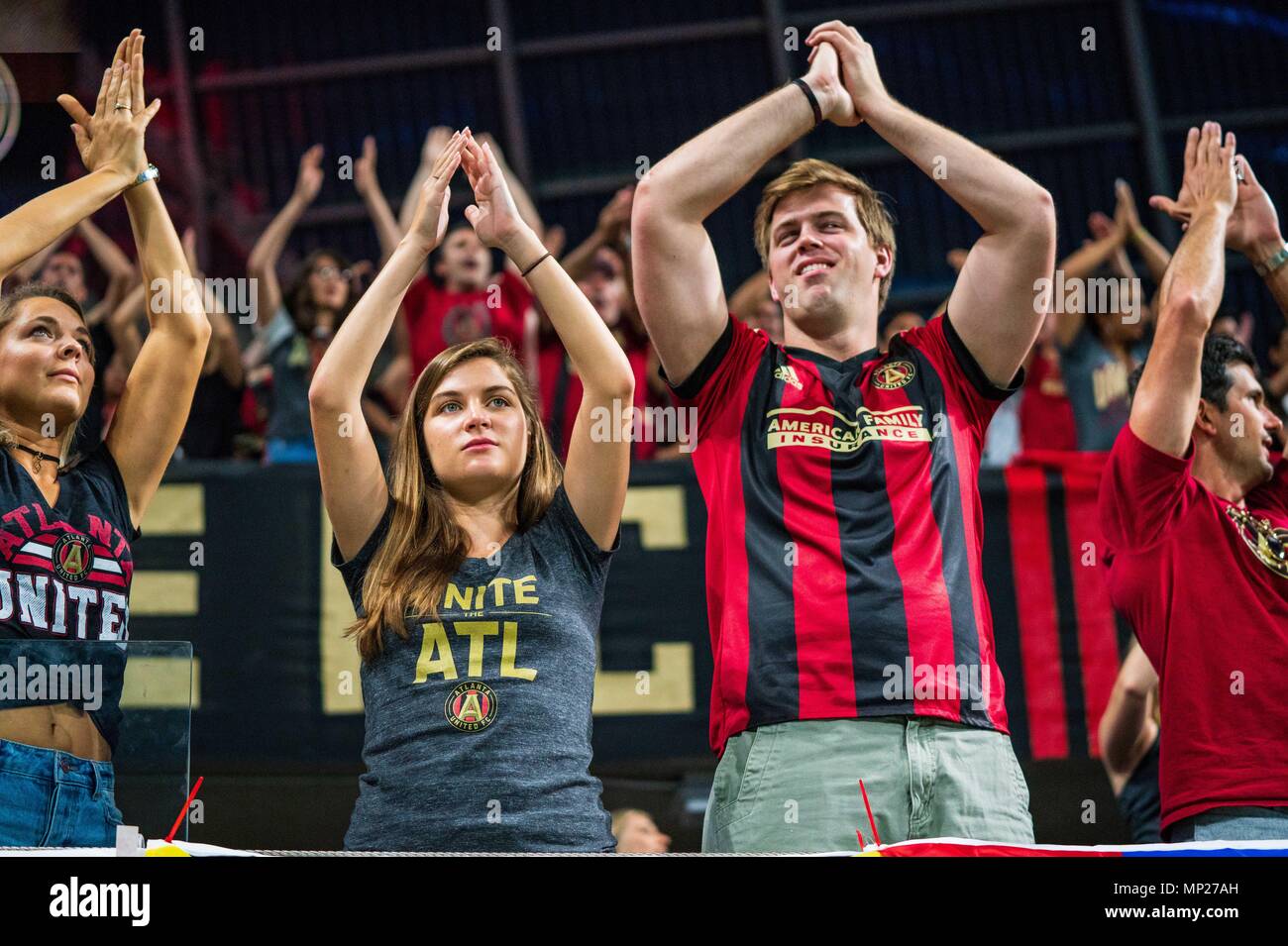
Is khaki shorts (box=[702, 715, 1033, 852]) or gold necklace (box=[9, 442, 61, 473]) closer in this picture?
khaki shorts (box=[702, 715, 1033, 852])

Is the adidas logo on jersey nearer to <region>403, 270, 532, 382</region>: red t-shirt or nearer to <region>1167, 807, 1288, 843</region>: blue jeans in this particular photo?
<region>1167, 807, 1288, 843</region>: blue jeans

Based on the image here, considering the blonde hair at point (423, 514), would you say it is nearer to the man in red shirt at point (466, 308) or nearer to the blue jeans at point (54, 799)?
the blue jeans at point (54, 799)

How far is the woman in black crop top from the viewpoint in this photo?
7.42 feet

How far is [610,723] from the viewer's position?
4445mm

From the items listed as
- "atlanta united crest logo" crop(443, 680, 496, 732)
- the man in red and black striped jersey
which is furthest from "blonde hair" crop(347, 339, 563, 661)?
the man in red and black striped jersey

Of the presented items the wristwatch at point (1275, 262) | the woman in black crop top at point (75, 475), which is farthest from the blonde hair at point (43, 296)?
the wristwatch at point (1275, 262)

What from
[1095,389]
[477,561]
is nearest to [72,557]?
[477,561]

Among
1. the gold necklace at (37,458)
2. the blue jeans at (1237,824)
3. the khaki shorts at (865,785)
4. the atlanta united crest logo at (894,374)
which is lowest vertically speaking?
the blue jeans at (1237,824)

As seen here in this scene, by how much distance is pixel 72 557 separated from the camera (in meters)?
2.55

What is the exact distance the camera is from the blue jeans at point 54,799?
7.43ft

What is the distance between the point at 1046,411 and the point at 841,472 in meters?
3.13

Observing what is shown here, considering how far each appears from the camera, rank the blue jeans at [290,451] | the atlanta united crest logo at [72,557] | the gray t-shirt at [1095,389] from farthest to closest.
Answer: the gray t-shirt at [1095,389] < the blue jeans at [290,451] < the atlanta united crest logo at [72,557]
